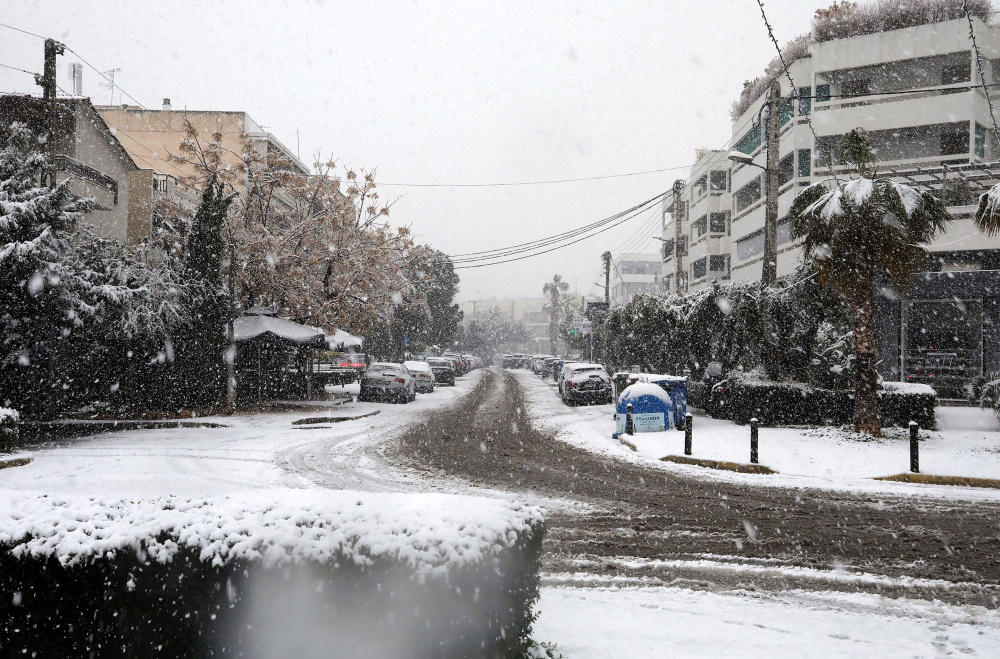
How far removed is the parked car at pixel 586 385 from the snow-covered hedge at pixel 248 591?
23956 millimetres

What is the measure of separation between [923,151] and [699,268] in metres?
22.0

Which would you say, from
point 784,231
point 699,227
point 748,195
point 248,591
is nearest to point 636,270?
point 699,227

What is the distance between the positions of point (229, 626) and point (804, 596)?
4.35m

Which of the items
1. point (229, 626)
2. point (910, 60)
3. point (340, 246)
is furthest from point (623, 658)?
point (910, 60)

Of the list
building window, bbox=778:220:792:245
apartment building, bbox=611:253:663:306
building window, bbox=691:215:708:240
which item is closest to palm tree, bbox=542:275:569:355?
apartment building, bbox=611:253:663:306

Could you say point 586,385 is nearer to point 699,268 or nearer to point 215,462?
point 215,462

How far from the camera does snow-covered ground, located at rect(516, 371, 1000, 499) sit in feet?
36.0

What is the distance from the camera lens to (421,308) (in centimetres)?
5347

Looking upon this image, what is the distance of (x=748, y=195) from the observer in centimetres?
4016

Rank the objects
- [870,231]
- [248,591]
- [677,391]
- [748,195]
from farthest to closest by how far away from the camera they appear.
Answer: [748,195]
[677,391]
[870,231]
[248,591]

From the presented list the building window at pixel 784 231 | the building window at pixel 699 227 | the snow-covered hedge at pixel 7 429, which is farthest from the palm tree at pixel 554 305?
the snow-covered hedge at pixel 7 429

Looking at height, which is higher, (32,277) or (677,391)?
(32,277)

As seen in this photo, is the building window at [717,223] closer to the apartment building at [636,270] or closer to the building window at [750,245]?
the building window at [750,245]

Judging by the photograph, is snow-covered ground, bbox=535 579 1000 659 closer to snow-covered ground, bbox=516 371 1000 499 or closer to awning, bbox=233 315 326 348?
snow-covered ground, bbox=516 371 1000 499
